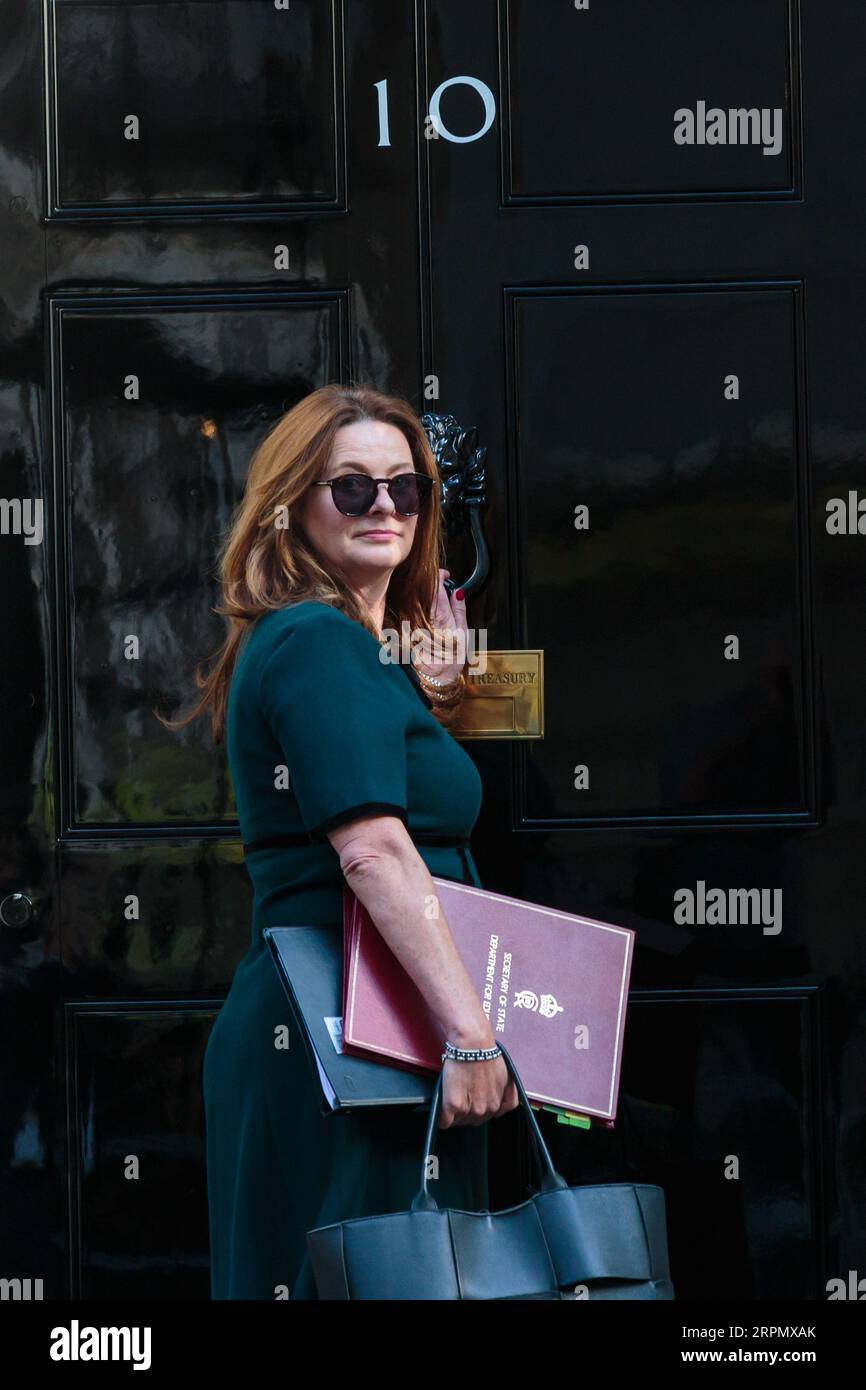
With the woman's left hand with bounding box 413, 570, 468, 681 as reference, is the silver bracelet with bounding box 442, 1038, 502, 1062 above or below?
below

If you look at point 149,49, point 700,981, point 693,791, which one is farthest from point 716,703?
point 149,49

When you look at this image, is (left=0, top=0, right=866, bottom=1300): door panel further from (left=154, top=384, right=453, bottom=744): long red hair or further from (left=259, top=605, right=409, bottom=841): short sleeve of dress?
(left=259, top=605, right=409, bottom=841): short sleeve of dress

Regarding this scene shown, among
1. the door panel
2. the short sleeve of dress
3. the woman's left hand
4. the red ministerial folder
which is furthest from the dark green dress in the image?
the door panel

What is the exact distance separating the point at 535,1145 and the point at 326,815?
1.93 feet

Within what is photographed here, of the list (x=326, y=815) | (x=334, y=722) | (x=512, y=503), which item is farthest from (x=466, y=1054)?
(x=512, y=503)

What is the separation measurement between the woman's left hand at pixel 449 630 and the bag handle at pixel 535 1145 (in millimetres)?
1025

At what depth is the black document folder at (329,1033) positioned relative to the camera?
7.48ft

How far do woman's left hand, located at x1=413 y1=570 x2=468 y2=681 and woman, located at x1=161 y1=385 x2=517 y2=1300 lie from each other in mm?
423

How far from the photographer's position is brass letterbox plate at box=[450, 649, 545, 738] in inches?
127

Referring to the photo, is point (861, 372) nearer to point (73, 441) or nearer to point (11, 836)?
point (73, 441)

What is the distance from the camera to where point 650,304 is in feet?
10.6

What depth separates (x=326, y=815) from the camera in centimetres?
228

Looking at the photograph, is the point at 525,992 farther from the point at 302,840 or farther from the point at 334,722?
the point at 334,722

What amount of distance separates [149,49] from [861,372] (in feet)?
5.46
